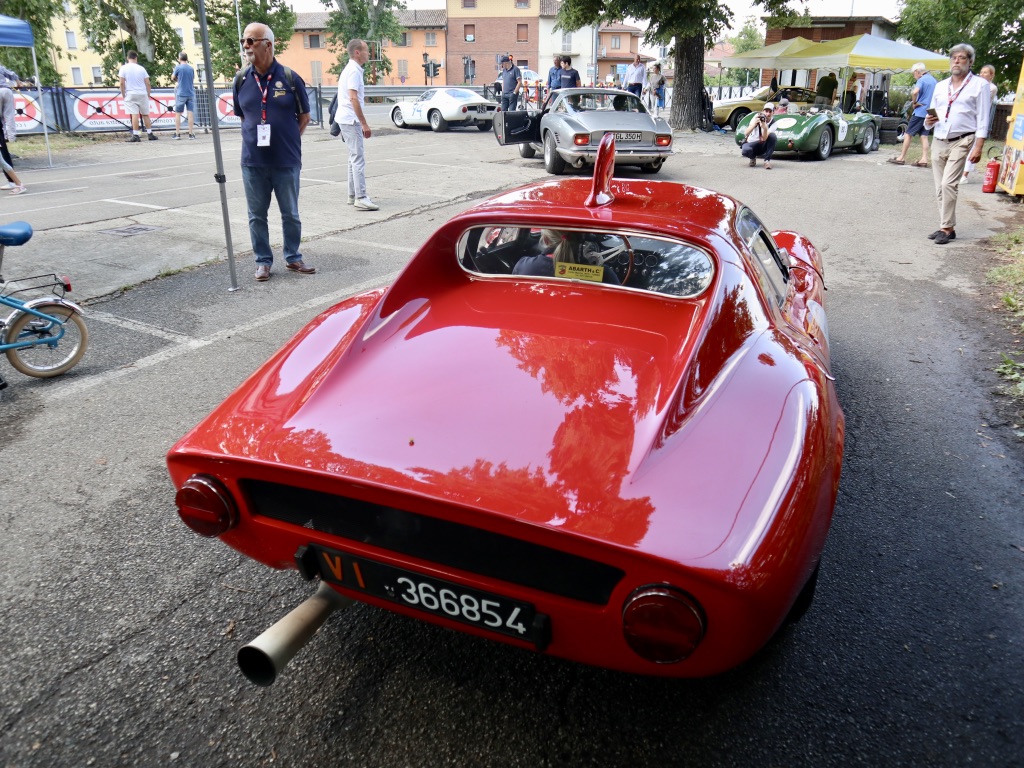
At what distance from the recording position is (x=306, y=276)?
668 centimetres

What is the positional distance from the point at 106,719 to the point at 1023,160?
12.2m

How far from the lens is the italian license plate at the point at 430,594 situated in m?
1.78

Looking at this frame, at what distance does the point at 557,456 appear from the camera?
1.87 metres

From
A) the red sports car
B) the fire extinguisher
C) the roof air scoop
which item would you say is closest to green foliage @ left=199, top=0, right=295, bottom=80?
the fire extinguisher

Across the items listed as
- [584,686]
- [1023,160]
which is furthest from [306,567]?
[1023,160]

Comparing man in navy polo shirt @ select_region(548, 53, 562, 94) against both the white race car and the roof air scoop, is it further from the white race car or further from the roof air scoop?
the roof air scoop

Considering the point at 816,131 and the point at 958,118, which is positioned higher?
the point at 958,118

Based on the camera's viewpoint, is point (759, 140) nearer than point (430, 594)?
No

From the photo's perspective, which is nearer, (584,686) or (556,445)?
(556,445)

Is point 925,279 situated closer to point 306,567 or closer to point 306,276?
point 306,276

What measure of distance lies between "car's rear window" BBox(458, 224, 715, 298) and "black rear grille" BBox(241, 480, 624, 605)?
1.20 m

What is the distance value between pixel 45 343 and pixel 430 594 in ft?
11.7

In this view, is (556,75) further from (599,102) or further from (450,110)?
(599,102)

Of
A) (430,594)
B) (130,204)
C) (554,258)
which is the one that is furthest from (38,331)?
(130,204)
